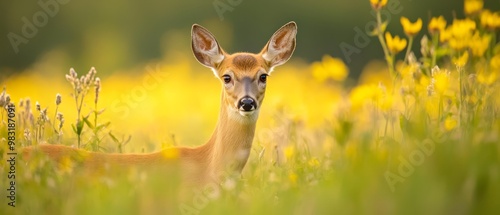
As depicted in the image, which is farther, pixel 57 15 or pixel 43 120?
pixel 57 15

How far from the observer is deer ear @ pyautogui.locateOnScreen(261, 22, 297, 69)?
634 centimetres

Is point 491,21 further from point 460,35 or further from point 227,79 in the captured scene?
point 227,79

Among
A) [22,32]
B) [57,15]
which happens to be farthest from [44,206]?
[57,15]

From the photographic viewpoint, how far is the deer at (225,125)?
5.58 m

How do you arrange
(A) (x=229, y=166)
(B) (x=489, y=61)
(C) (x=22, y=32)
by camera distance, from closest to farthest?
1. (A) (x=229, y=166)
2. (B) (x=489, y=61)
3. (C) (x=22, y=32)

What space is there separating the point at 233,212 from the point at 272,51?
2505 mm

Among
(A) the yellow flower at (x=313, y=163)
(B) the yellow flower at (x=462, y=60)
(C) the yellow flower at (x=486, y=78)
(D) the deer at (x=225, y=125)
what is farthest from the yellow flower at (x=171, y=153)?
(C) the yellow flower at (x=486, y=78)

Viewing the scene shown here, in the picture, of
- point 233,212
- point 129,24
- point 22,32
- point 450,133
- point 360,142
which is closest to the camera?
point 233,212

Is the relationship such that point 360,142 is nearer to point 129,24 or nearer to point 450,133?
point 450,133

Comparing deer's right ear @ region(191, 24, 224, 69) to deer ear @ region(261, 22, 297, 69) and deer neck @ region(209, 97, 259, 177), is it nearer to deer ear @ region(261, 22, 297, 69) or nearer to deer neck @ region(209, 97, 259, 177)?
deer ear @ region(261, 22, 297, 69)

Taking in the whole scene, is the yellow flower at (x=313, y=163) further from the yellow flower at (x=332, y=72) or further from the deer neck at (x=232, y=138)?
the yellow flower at (x=332, y=72)

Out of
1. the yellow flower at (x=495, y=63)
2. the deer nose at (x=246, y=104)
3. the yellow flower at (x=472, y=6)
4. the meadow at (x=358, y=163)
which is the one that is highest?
the yellow flower at (x=472, y=6)

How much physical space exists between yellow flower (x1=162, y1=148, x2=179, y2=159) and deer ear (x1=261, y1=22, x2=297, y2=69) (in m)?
1.04

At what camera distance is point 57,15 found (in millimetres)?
20875
